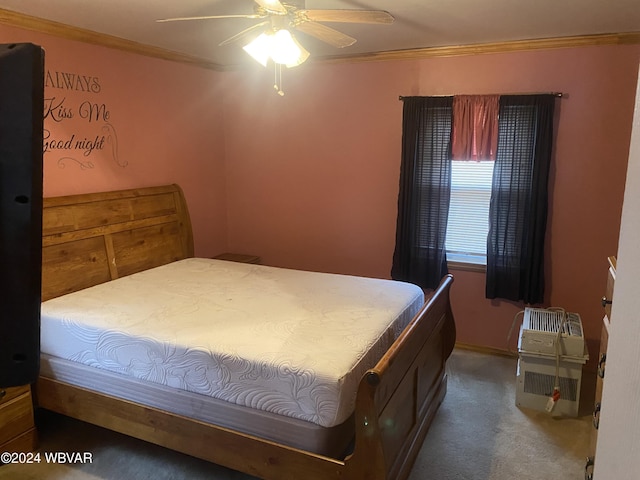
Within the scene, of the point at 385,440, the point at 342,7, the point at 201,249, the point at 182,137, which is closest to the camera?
the point at 385,440

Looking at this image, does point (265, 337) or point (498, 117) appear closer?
point (265, 337)

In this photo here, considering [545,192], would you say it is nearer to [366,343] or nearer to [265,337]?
[366,343]

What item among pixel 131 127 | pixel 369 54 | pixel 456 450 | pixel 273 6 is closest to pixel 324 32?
pixel 273 6

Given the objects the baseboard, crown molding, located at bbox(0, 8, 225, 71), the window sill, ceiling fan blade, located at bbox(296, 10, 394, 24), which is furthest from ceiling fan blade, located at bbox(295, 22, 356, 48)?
the baseboard

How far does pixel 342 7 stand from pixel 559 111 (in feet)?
5.63

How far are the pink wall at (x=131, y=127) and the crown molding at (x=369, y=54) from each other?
0.05 m

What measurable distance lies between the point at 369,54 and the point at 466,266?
181 cm

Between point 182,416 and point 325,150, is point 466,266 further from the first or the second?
point 182,416

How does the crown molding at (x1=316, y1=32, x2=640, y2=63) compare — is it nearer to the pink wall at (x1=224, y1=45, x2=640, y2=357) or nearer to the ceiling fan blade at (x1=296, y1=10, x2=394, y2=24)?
the pink wall at (x1=224, y1=45, x2=640, y2=357)

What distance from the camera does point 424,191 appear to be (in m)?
3.73

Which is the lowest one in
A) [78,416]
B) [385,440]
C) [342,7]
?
[78,416]

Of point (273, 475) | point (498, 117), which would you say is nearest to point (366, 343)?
point (273, 475)

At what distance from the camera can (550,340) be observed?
115 inches

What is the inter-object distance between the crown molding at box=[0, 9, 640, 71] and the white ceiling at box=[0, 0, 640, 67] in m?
0.05
